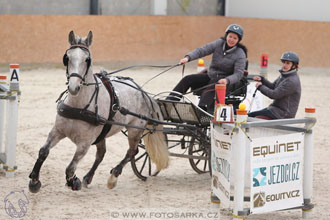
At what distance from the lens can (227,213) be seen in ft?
19.0

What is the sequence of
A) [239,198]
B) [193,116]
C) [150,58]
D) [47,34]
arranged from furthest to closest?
[150,58] < [47,34] < [193,116] < [239,198]

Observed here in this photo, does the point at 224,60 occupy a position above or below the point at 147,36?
below

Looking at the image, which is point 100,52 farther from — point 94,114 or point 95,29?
point 94,114

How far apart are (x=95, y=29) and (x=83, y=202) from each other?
1061 cm

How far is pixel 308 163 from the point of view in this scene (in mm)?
5703

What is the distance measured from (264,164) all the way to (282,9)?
1247 cm

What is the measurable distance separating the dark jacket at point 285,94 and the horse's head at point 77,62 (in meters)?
2.11

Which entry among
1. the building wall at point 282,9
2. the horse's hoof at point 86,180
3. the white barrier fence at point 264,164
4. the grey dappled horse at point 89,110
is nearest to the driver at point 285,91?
the white barrier fence at point 264,164

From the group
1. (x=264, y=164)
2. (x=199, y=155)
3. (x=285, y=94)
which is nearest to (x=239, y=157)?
(x=264, y=164)

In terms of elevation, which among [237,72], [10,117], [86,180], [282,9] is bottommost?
[86,180]

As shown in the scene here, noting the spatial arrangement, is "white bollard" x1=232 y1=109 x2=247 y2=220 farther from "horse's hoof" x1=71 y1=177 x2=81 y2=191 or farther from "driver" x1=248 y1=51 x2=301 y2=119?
"horse's hoof" x1=71 y1=177 x2=81 y2=191

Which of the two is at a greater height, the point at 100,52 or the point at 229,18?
the point at 229,18

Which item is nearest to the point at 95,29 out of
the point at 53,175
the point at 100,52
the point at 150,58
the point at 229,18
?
the point at 100,52

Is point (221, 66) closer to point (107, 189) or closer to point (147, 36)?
point (107, 189)
